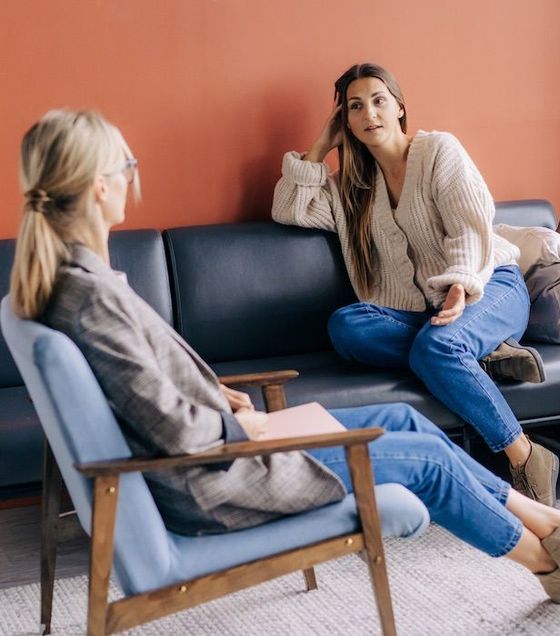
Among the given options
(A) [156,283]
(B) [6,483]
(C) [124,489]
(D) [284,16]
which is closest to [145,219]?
(A) [156,283]

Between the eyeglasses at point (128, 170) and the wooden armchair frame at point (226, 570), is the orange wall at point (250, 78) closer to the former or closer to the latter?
the eyeglasses at point (128, 170)

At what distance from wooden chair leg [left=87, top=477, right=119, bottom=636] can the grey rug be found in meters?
0.56

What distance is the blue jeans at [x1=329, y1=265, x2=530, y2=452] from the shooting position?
2.66 meters

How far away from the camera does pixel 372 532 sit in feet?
5.93

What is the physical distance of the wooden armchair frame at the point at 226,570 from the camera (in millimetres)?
1641

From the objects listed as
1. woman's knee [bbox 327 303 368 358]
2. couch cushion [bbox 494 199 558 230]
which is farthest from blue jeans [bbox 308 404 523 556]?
couch cushion [bbox 494 199 558 230]

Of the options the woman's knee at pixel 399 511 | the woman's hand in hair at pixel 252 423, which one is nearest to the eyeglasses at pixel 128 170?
the woman's hand in hair at pixel 252 423

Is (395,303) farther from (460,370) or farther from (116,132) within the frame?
(116,132)

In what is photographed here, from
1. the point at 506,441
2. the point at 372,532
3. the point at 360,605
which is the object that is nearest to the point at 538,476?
the point at 506,441

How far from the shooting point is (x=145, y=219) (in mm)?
3248

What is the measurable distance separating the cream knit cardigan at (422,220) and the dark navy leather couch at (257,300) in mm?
109

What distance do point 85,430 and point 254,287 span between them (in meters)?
1.49

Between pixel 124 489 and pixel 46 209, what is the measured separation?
51 cm

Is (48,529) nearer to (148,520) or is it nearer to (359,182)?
(148,520)
